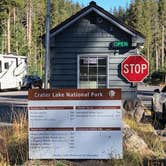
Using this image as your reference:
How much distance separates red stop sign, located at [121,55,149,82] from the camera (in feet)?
46.1

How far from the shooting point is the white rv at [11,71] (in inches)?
1598

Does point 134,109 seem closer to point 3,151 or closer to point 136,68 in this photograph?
point 136,68

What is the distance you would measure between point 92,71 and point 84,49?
36.2 inches

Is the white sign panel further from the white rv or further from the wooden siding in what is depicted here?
the white rv

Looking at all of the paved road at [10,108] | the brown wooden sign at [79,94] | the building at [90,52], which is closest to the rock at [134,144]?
the brown wooden sign at [79,94]

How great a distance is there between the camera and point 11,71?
41.9 metres

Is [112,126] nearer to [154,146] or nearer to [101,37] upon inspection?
[154,146]

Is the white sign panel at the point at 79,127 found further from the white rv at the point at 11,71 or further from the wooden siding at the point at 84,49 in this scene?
the white rv at the point at 11,71

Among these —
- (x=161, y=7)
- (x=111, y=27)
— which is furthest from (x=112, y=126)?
(x=161, y=7)

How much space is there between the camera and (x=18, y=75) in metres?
43.9

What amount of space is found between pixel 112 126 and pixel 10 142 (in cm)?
256

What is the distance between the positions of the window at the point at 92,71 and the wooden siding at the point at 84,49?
21 centimetres

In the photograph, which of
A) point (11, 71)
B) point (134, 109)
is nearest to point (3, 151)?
point (134, 109)

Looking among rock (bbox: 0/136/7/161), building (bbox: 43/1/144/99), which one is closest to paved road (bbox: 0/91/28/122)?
building (bbox: 43/1/144/99)
